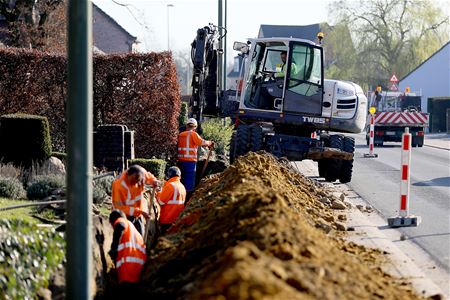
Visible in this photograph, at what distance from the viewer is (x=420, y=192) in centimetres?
1925

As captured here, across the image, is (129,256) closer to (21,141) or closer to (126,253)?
(126,253)

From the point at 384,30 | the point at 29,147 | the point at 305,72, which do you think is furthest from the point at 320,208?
the point at 384,30

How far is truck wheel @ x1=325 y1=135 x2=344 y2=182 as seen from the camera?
68.7ft

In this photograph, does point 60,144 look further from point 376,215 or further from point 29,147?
point 376,215

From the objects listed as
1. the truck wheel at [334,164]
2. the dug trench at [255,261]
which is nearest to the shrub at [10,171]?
the dug trench at [255,261]

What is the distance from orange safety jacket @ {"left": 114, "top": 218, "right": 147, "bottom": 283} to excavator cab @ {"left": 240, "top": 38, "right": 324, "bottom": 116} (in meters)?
11.7

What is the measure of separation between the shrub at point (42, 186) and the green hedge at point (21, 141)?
215 cm

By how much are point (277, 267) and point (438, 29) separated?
76020 mm

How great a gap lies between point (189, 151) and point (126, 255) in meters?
9.35

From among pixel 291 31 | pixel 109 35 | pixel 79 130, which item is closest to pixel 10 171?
pixel 79 130

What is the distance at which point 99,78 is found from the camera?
2139cm

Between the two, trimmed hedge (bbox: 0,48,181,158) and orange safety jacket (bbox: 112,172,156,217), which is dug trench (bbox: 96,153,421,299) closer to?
orange safety jacket (bbox: 112,172,156,217)

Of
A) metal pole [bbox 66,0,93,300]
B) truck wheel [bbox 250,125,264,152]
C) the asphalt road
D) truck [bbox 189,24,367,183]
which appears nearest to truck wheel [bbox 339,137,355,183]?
truck [bbox 189,24,367,183]

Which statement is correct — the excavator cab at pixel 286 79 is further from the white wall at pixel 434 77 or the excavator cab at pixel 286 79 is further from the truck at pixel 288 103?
the white wall at pixel 434 77
